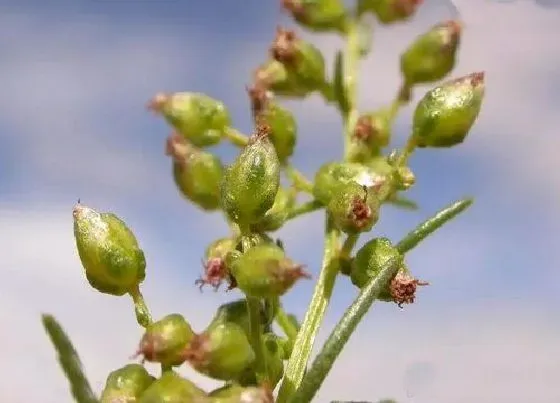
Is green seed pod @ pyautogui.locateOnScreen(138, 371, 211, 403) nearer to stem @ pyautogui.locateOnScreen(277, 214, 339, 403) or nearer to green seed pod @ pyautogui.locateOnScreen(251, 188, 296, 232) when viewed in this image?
stem @ pyautogui.locateOnScreen(277, 214, 339, 403)

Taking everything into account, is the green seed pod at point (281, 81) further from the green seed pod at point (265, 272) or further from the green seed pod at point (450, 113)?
the green seed pod at point (265, 272)

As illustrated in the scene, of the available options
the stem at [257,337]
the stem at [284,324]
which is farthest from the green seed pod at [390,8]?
the stem at [257,337]

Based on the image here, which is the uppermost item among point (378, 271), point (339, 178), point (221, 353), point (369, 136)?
point (369, 136)

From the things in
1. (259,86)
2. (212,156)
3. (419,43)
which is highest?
(419,43)

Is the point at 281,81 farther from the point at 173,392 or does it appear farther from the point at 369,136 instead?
the point at 173,392

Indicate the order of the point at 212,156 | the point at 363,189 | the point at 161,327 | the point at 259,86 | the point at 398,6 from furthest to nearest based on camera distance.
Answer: the point at 398,6 < the point at 259,86 < the point at 212,156 < the point at 363,189 < the point at 161,327

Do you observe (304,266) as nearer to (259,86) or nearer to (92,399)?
(92,399)

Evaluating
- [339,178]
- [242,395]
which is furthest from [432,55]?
[242,395]

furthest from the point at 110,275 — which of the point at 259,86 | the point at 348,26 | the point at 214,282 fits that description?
the point at 348,26
